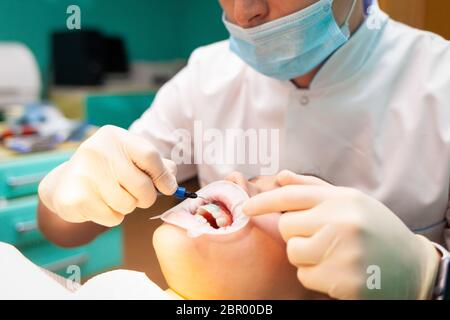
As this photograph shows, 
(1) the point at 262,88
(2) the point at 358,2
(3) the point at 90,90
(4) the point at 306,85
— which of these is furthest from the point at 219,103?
(3) the point at 90,90

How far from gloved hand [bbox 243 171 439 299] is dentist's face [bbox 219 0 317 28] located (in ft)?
1.21

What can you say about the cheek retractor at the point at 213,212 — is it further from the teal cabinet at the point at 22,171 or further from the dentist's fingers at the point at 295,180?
the teal cabinet at the point at 22,171

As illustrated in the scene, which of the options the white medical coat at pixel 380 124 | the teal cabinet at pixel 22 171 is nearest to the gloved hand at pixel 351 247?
the white medical coat at pixel 380 124

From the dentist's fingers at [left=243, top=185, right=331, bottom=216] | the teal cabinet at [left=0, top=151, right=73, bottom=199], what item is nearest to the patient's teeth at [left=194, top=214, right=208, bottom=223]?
the dentist's fingers at [left=243, top=185, right=331, bottom=216]

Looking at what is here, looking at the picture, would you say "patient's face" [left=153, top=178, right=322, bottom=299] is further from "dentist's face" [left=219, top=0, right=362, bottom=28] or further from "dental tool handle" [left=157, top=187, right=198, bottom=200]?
"dentist's face" [left=219, top=0, right=362, bottom=28]

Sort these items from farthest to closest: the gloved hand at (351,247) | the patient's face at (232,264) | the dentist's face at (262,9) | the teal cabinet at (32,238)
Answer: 1. the teal cabinet at (32,238)
2. the dentist's face at (262,9)
3. the patient's face at (232,264)
4. the gloved hand at (351,247)

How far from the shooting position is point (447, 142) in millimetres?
806

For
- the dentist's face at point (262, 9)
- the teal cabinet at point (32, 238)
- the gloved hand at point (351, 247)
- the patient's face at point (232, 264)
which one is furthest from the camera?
the teal cabinet at point (32, 238)

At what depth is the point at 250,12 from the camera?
0.78 metres

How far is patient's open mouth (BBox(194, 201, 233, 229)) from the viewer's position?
2.15 ft

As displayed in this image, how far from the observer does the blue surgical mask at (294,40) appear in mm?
771

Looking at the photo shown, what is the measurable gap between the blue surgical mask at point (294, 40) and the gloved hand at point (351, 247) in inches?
13.9

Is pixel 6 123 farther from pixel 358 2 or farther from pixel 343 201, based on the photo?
pixel 343 201
